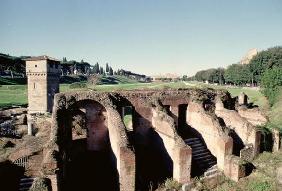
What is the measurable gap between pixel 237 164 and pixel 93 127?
879 cm

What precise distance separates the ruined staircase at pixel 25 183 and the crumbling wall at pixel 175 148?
7.07 metres

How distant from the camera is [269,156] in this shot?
1766cm

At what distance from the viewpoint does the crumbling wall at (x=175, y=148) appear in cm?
1445

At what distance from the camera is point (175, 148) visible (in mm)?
14781

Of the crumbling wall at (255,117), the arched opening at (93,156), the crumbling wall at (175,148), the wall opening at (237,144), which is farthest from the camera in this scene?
the crumbling wall at (255,117)

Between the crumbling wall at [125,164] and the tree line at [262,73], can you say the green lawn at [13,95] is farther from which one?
the crumbling wall at [125,164]

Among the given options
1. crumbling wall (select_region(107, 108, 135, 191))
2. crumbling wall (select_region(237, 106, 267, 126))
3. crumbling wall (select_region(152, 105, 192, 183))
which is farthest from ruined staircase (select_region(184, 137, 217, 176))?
crumbling wall (select_region(237, 106, 267, 126))

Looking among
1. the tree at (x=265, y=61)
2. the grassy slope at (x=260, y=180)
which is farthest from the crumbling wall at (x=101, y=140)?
the tree at (x=265, y=61)

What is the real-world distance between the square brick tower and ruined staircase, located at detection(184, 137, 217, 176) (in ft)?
94.6

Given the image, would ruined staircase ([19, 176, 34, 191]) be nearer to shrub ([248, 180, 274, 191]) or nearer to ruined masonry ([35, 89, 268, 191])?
ruined masonry ([35, 89, 268, 191])

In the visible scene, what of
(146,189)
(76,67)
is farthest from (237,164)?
(76,67)

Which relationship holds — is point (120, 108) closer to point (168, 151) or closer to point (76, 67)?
point (168, 151)

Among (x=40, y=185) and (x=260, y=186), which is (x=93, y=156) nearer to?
(x=40, y=185)

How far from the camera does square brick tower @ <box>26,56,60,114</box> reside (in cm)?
4167
